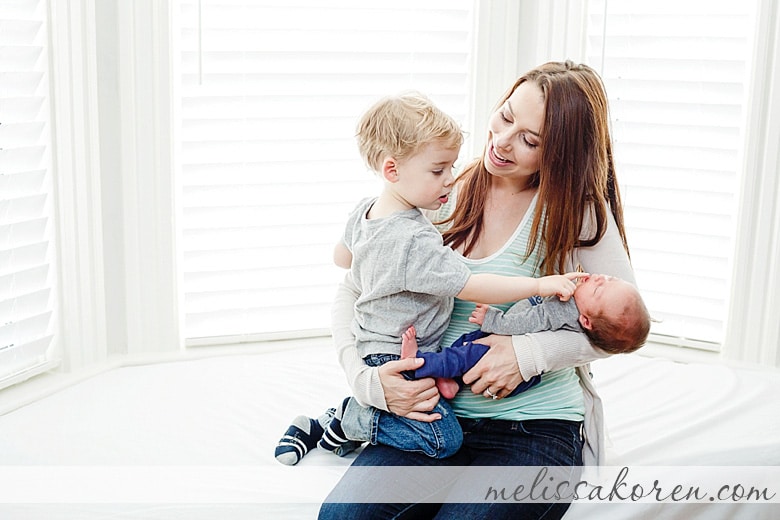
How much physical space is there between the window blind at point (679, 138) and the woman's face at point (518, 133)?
38.7 inches

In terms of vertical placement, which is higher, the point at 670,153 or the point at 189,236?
the point at 670,153

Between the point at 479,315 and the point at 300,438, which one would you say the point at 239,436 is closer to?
the point at 300,438

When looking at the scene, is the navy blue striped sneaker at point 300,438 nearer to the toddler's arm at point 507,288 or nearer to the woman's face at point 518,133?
the toddler's arm at point 507,288

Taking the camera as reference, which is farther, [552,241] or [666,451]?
[666,451]

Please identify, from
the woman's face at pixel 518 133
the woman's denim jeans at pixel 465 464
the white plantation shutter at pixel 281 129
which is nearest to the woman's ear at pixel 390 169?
the woman's face at pixel 518 133

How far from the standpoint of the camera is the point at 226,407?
201cm

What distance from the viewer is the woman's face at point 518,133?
1.66 metres

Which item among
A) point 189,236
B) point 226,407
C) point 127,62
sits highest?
point 127,62

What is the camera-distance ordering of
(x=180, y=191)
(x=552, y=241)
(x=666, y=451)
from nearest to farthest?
1. (x=552, y=241)
2. (x=666, y=451)
3. (x=180, y=191)

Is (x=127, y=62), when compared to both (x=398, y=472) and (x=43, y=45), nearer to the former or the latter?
(x=43, y=45)

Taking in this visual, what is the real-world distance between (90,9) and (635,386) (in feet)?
5.33

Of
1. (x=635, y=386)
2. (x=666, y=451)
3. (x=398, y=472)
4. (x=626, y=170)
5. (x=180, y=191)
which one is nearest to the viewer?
(x=398, y=472)

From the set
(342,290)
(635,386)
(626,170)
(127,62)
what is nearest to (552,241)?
(342,290)

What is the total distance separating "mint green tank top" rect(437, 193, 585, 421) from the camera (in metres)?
1.66
